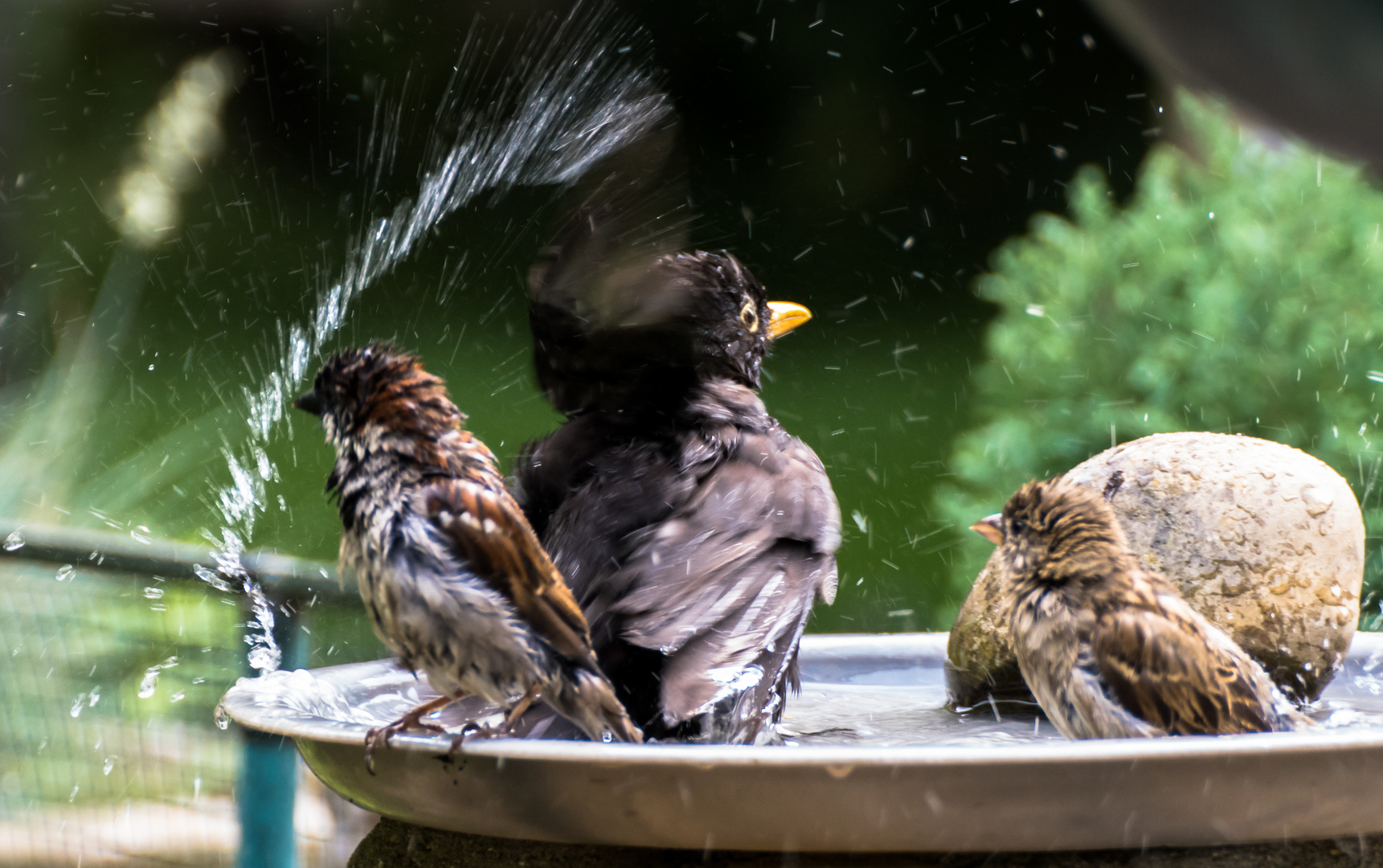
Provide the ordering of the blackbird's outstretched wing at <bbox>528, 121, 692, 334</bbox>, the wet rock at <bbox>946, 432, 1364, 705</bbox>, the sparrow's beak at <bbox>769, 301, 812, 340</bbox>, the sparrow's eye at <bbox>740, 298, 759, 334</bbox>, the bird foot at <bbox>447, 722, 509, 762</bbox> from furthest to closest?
the sparrow's beak at <bbox>769, 301, 812, 340</bbox> < the sparrow's eye at <bbox>740, 298, 759, 334</bbox> < the wet rock at <bbox>946, 432, 1364, 705</bbox> < the blackbird's outstretched wing at <bbox>528, 121, 692, 334</bbox> < the bird foot at <bbox>447, 722, 509, 762</bbox>

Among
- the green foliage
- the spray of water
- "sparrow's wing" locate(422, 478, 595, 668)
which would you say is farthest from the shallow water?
the green foliage

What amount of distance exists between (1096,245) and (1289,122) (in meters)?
1.69

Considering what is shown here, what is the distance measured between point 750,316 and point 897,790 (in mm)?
1838

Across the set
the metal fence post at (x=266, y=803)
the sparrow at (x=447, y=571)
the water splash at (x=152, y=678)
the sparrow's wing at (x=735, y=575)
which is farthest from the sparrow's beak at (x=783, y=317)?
the water splash at (x=152, y=678)

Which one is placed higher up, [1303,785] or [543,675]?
[543,675]

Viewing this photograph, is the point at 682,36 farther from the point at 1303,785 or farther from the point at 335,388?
the point at 1303,785

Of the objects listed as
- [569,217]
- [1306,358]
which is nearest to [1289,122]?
[1306,358]

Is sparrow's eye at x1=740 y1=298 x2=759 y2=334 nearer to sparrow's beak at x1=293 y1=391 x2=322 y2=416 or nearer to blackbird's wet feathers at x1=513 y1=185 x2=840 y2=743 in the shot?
blackbird's wet feathers at x1=513 y1=185 x2=840 y2=743

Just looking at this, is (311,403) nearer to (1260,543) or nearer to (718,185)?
(1260,543)

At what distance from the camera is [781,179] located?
8398 mm

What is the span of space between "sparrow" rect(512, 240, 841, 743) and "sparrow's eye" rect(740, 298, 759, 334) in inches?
0.4

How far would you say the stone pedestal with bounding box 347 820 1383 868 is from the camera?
1.56 meters

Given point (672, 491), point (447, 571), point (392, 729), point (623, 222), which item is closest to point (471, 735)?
point (392, 729)

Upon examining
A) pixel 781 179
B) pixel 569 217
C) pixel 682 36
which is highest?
pixel 682 36
